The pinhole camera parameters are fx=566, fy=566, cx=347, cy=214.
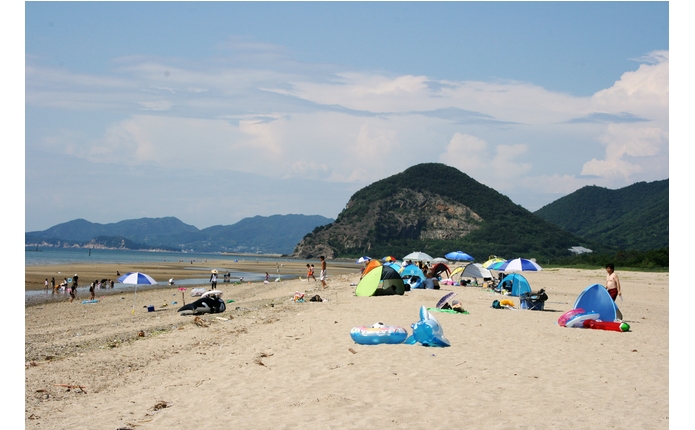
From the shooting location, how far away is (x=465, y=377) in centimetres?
802

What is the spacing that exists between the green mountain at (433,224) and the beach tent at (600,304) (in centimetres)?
9094

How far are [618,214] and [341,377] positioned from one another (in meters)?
163

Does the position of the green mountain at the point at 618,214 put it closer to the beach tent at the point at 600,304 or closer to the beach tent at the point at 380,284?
the beach tent at the point at 380,284

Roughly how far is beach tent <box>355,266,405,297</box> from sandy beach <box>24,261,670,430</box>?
564 cm

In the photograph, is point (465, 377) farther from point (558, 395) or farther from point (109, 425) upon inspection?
point (109, 425)

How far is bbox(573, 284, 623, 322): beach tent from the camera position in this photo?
13.4 m

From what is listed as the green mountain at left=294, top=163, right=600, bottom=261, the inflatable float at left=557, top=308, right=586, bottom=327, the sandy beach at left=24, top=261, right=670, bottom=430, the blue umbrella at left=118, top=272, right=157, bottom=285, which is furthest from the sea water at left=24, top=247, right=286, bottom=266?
the inflatable float at left=557, top=308, right=586, bottom=327

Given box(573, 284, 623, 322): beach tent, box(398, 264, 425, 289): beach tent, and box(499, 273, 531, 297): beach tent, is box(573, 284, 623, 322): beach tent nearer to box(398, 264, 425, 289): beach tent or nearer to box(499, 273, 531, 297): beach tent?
box(499, 273, 531, 297): beach tent

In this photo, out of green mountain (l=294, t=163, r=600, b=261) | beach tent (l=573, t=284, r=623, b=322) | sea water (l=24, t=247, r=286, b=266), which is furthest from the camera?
green mountain (l=294, t=163, r=600, b=261)

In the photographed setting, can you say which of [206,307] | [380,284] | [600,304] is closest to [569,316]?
[600,304]

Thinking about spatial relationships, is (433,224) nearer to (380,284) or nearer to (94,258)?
(94,258)

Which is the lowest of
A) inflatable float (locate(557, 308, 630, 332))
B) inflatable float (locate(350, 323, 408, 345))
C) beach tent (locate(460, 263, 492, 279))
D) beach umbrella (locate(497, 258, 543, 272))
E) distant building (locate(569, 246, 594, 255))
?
distant building (locate(569, 246, 594, 255))

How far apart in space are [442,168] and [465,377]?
14275cm

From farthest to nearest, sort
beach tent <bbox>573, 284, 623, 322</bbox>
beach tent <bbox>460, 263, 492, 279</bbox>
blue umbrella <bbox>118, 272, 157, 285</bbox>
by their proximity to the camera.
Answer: beach tent <bbox>460, 263, 492, 279</bbox> < blue umbrella <bbox>118, 272, 157, 285</bbox> < beach tent <bbox>573, 284, 623, 322</bbox>
